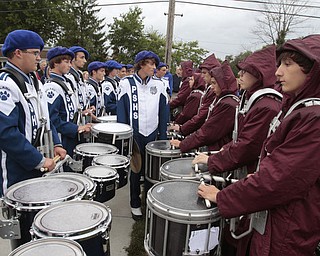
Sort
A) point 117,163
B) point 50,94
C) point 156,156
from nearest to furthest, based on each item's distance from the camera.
Result: point 117,163, point 156,156, point 50,94

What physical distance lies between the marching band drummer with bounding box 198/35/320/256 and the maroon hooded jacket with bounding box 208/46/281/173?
49 cm

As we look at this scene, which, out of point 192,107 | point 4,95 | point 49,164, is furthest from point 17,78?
point 192,107

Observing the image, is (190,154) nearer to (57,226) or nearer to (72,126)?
(72,126)

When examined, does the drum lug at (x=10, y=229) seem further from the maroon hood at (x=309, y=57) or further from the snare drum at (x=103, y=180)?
the maroon hood at (x=309, y=57)

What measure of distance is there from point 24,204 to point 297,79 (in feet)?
6.42

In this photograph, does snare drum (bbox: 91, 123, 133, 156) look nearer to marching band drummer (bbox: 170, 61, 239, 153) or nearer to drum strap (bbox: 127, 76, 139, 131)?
drum strap (bbox: 127, 76, 139, 131)

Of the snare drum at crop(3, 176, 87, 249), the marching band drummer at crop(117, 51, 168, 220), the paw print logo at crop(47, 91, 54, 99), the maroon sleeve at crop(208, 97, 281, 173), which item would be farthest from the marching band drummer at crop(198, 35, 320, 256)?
the paw print logo at crop(47, 91, 54, 99)

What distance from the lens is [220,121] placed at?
3.34m

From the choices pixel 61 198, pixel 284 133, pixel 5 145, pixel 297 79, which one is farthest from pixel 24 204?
pixel 297 79

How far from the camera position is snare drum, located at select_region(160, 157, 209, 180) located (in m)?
2.72

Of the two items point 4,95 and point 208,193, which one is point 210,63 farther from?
point 4,95

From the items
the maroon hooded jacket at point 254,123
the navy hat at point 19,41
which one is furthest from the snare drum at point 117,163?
the navy hat at point 19,41

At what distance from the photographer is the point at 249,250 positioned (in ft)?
6.79

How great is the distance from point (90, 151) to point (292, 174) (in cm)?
248
